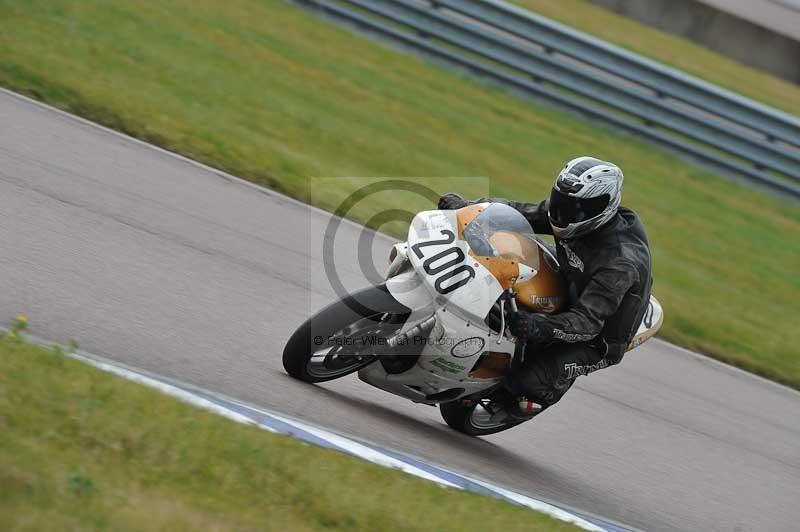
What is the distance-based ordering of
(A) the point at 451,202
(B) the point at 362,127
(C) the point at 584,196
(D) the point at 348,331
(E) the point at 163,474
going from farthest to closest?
1. (B) the point at 362,127
2. (A) the point at 451,202
3. (D) the point at 348,331
4. (C) the point at 584,196
5. (E) the point at 163,474

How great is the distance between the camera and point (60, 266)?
6.25m

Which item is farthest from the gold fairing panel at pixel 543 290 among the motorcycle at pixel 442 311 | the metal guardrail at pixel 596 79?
the metal guardrail at pixel 596 79

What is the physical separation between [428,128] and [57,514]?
34.5 ft

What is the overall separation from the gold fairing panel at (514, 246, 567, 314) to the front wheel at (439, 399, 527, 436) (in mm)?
868

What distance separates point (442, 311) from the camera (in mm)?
5332

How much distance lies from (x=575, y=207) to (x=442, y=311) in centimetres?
90

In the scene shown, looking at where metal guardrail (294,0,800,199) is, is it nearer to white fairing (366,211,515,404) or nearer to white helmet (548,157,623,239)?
white helmet (548,157,623,239)

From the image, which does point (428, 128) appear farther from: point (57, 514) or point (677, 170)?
point (57, 514)

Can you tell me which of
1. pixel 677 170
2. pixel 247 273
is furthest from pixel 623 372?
pixel 677 170

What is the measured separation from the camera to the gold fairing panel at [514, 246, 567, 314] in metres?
5.54

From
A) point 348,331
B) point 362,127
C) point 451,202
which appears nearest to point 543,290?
point 451,202

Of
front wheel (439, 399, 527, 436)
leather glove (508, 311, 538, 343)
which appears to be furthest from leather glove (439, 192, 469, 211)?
front wheel (439, 399, 527, 436)

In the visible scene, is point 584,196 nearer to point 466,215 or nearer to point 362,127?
point 466,215

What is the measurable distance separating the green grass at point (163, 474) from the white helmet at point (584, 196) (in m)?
1.58
